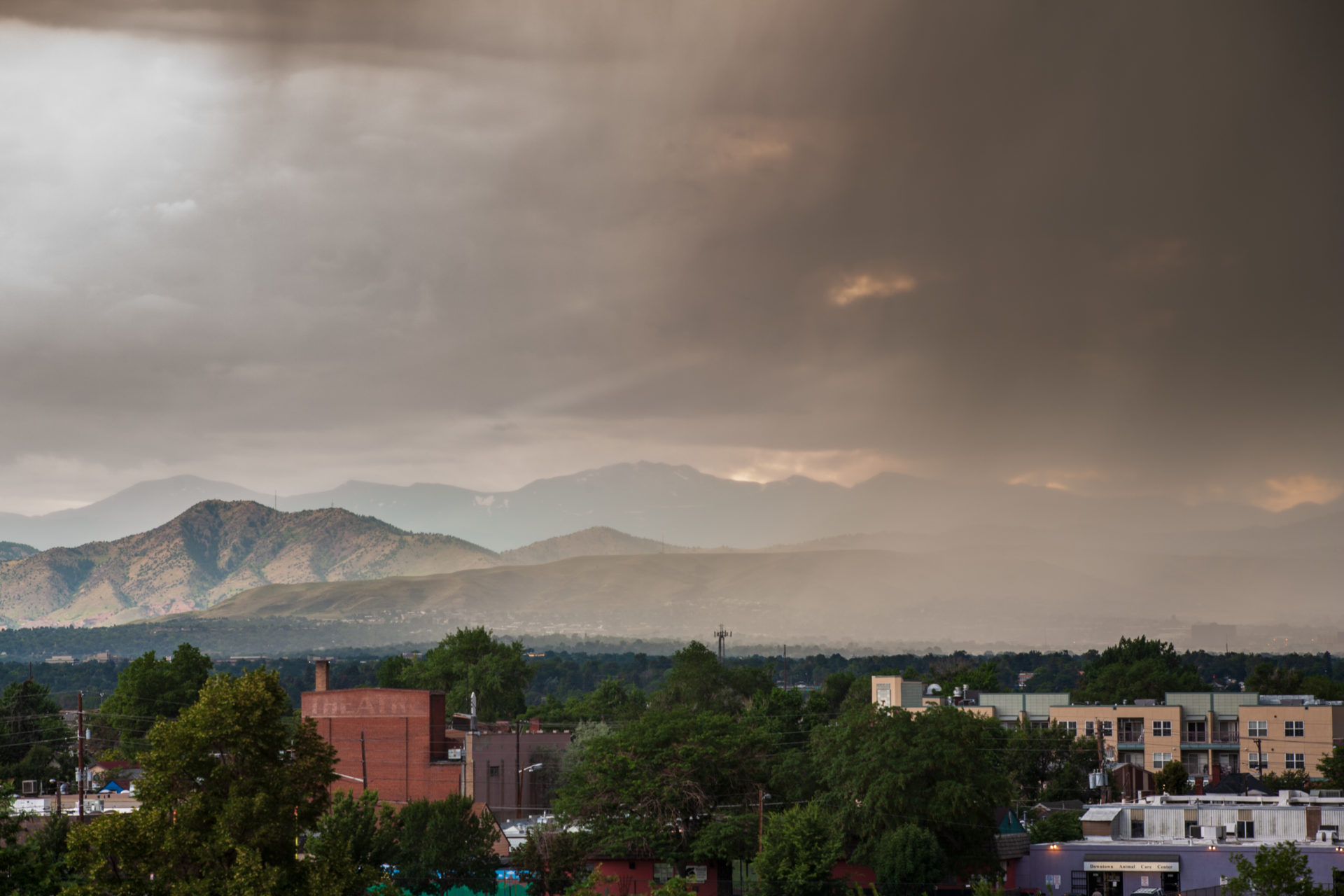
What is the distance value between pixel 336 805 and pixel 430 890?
974cm

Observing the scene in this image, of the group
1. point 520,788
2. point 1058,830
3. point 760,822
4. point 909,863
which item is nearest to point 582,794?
point 760,822

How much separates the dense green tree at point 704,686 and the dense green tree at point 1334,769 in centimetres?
5624

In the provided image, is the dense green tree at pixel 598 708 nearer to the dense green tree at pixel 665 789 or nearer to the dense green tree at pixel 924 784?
the dense green tree at pixel 665 789

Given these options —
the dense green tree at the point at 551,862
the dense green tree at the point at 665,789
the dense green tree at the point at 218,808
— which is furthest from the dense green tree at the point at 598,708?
the dense green tree at the point at 218,808

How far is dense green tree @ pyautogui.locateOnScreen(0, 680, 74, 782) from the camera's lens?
121688 mm

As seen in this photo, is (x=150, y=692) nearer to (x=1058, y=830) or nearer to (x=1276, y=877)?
(x=1058, y=830)

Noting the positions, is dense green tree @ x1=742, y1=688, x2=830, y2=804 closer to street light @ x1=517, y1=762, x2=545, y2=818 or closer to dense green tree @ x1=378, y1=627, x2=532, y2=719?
Result: street light @ x1=517, y1=762, x2=545, y2=818

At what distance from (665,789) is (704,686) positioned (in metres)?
70.7

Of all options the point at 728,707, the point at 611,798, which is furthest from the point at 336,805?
the point at 728,707

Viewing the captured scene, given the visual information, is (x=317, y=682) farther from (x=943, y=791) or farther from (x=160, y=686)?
(x=943, y=791)

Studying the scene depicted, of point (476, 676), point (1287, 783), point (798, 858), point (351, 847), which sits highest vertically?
point (351, 847)

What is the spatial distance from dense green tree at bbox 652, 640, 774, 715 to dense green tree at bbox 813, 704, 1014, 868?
2377 inches

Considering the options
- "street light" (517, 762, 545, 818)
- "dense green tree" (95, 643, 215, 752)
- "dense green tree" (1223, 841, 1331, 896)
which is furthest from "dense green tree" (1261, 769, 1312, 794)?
"dense green tree" (95, 643, 215, 752)

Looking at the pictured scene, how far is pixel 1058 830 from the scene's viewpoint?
81.0 m
